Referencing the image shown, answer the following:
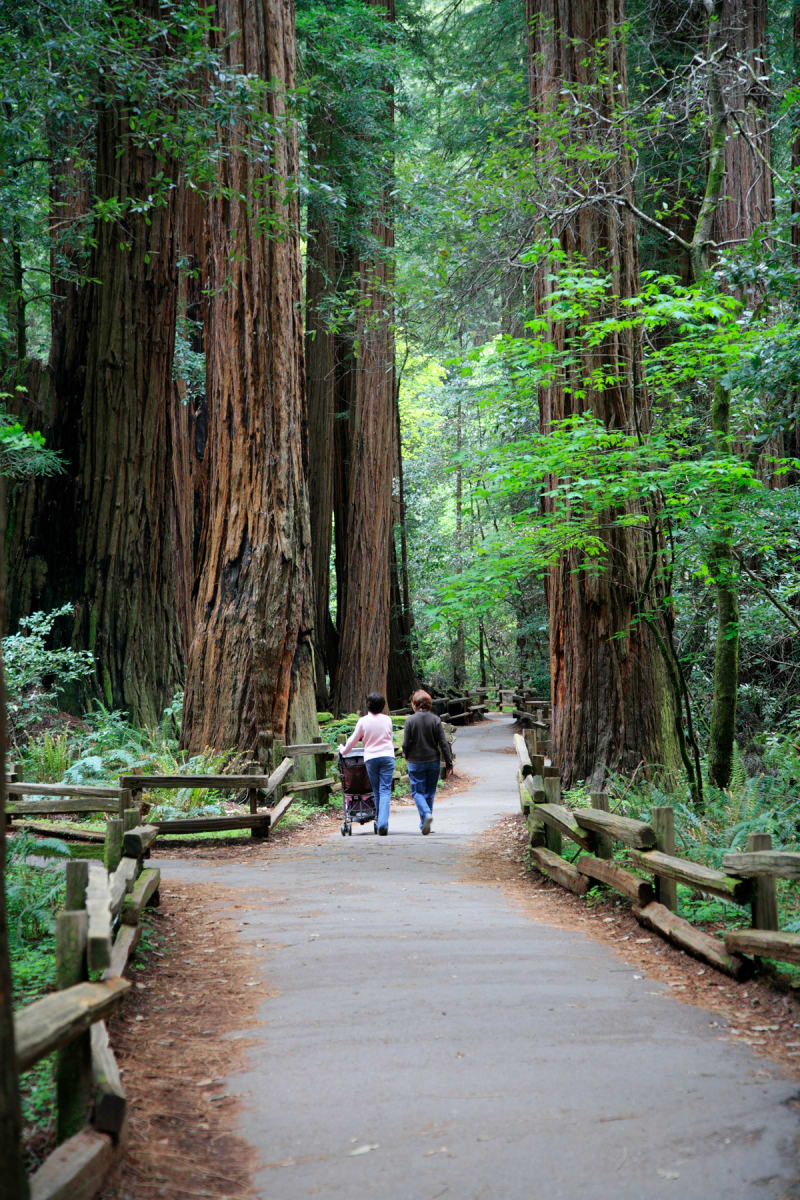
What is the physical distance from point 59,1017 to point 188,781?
7040mm

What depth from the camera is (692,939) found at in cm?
570

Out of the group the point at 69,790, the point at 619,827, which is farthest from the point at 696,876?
the point at 69,790

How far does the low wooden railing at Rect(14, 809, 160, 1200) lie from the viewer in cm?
280

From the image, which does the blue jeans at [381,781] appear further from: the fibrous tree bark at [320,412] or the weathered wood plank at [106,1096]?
the fibrous tree bark at [320,412]

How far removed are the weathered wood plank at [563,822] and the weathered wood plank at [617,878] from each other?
0.13 metres

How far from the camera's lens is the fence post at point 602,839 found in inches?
290

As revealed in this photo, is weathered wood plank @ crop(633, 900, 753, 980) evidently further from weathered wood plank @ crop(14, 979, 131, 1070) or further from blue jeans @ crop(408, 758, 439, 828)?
blue jeans @ crop(408, 758, 439, 828)

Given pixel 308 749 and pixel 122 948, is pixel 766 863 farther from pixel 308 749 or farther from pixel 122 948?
pixel 308 749

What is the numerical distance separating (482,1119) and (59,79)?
9846 millimetres

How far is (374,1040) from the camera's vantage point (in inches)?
170

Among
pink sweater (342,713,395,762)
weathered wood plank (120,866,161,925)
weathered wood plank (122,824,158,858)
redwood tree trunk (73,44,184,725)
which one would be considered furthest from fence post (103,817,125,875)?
redwood tree trunk (73,44,184,725)

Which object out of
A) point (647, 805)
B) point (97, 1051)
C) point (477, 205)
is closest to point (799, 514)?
point (647, 805)

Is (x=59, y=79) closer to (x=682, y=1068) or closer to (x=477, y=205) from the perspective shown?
(x=477, y=205)

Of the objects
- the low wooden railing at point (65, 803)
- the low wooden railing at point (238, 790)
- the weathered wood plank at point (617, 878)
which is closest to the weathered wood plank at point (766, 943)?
the weathered wood plank at point (617, 878)
